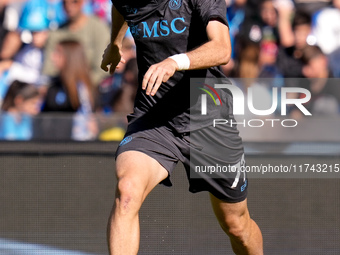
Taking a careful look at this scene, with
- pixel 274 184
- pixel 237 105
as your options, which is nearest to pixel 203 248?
pixel 274 184

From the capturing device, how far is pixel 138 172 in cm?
→ 357

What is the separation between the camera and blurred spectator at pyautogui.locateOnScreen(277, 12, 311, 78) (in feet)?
22.2

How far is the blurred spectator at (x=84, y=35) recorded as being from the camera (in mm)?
6922

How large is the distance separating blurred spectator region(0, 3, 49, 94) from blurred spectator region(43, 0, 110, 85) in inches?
4.6

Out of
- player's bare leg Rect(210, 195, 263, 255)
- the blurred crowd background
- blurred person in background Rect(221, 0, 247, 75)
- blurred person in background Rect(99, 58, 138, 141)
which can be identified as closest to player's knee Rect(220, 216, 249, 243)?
player's bare leg Rect(210, 195, 263, 255)

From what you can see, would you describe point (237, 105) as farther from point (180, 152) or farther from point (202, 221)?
point (180, 152)

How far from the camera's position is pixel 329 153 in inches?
211

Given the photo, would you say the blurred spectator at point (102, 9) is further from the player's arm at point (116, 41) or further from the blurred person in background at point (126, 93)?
the player's arm at point (116, 41)

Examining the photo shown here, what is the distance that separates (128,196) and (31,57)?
4.08m

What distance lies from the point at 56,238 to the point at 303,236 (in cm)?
198

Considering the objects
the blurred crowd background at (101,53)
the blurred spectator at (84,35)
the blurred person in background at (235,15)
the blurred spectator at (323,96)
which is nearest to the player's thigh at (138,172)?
the blurred crowd background at (101,53)

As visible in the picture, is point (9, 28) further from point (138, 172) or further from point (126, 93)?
point (138, 172)

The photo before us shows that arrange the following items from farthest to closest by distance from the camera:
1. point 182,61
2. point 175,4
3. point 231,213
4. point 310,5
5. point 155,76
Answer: point 310,5
point 231,213
point 175,4
point 182,61
point 155,76

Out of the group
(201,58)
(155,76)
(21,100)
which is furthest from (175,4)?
(21,100)
